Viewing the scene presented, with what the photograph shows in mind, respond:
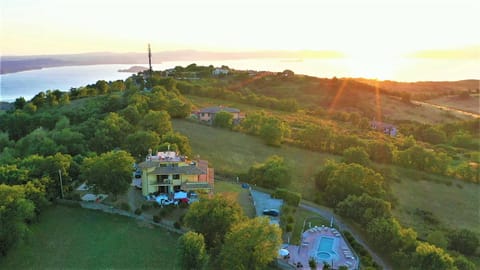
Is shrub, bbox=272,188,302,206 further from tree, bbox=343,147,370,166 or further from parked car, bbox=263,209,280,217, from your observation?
tree, bbox=343,147,370,166

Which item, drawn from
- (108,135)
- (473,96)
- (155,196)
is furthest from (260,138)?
(473,96)

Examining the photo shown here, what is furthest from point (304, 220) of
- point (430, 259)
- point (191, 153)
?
point (191, 153)

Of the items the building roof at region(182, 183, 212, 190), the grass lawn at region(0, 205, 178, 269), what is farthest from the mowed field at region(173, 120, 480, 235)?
the grass lawn at region(0, 205, 178, 269)

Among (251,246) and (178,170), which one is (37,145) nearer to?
(178,170)

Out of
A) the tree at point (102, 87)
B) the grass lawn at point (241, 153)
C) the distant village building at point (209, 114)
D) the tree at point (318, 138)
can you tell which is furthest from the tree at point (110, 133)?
the tree at point (102, 87)

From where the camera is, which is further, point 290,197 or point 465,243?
point 290,197
